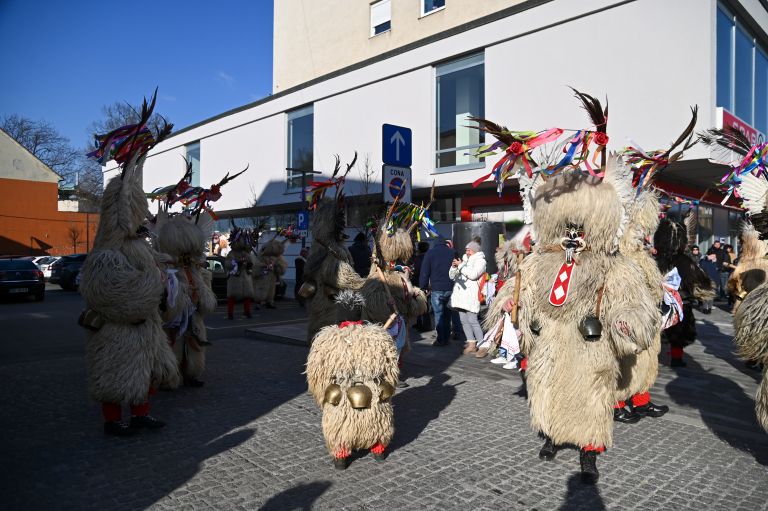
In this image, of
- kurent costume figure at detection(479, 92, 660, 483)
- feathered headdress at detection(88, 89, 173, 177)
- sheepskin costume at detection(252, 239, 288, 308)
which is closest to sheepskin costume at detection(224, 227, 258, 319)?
sheepskin costume at detection(252, 239, 288, 308)

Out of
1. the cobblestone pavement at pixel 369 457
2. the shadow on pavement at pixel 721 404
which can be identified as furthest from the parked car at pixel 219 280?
the shadow on pavement at pixel 721 404

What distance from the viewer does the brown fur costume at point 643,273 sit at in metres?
4.91

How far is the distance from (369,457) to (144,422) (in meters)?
2.10

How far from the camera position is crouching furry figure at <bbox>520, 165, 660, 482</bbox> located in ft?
12.5

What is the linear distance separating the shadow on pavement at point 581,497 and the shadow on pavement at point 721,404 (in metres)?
1.56

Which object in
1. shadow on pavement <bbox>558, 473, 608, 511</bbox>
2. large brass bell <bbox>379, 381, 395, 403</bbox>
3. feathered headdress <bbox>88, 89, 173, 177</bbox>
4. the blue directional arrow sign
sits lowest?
shadow on pavement <bbox>558, 473, 608, 511</bbox>

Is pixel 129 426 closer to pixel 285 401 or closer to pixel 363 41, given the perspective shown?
pixel 285 401

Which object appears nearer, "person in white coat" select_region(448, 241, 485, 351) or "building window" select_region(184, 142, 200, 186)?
"person in white coat" select_region(448, 241, 485, 351)

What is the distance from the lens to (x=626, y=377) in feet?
15.7

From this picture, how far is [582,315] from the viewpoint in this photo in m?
3.91

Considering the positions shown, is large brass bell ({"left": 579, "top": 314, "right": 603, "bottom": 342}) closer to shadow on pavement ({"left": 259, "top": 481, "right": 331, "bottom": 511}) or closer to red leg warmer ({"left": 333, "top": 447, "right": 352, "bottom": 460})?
red leg warmer ({"left": 333, "top": 447, "right": 352, "bottom": 460})

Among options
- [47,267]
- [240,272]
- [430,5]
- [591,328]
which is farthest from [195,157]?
[591,328]

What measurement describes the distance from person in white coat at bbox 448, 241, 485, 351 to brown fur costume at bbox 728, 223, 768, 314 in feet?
13.0

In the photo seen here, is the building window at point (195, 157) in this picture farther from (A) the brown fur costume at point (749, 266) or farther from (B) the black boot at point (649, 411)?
(B) the black boot at point (649, 411)
